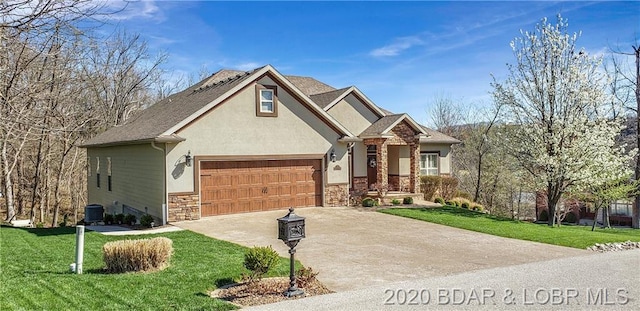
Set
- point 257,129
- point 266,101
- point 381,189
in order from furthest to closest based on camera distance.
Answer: point 381,189, point 266,101, point 257,129

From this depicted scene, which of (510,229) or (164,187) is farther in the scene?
(164,187)

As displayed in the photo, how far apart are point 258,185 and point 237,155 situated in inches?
55.9

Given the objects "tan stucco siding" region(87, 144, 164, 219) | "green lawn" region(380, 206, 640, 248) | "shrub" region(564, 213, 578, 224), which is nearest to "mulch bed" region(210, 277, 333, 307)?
"green lawn" region(380, 206, 640, 248)

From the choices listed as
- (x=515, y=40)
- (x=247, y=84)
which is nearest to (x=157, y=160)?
(x=247, y=84)

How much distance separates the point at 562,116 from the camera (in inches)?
687

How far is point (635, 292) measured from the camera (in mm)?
7332

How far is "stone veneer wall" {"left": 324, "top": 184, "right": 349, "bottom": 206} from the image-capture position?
737 inches

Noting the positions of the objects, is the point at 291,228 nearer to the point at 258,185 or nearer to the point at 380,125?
the point at 258,185

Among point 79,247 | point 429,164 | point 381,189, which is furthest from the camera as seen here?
point 429,164

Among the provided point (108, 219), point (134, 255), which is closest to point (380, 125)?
point (108, 219)

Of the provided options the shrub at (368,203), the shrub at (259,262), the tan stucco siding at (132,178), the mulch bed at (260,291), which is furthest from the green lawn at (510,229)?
the tan stucco siding at (132,178)

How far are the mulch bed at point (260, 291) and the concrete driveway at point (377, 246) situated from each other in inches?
15.5

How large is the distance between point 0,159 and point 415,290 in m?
21.6

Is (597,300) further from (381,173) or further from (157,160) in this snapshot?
Result: (381,173)
